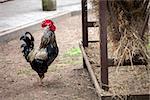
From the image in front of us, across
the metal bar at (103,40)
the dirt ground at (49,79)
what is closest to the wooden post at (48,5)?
the dirt ground at (49,79)

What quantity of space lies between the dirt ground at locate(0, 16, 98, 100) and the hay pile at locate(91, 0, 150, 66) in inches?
37.5

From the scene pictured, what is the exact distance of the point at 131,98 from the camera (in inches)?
133

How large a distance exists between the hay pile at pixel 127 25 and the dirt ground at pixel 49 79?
95 centimetres

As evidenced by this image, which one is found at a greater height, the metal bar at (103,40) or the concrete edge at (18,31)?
the metal bar at (103,40)

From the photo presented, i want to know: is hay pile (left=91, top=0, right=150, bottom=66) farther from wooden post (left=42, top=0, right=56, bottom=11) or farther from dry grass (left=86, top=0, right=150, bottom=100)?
wooden post (left=42, top=0, right=56, bottom=11)

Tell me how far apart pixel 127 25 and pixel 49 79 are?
1.82m

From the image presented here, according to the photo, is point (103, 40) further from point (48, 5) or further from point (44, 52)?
point (48, 5)

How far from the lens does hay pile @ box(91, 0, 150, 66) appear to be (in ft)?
10.6

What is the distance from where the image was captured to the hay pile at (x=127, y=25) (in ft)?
10.6

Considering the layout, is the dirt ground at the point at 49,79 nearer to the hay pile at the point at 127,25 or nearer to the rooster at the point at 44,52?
the rooster at the point at 44,52

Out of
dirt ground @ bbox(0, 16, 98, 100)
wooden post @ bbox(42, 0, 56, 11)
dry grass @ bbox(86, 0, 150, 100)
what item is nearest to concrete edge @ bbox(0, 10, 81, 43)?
dirt ground @ bbox(0, 16, 98, 100)

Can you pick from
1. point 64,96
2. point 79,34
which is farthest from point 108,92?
point 79,34

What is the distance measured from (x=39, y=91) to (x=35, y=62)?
0.32 metres

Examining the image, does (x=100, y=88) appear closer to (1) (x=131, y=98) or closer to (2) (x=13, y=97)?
(1) (x=131, y=98)
